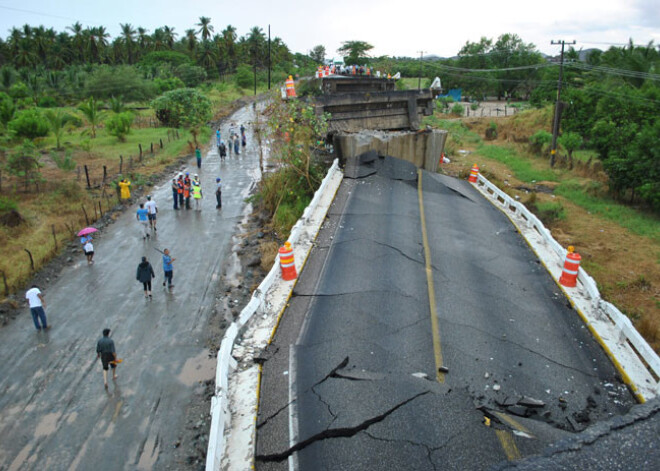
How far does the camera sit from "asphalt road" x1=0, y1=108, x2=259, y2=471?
8.59 m

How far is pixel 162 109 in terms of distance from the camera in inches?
1838

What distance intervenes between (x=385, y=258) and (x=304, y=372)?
5.06 metres

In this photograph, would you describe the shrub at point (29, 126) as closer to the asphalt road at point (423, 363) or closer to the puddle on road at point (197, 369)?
the asphalt road at point (423, 363)

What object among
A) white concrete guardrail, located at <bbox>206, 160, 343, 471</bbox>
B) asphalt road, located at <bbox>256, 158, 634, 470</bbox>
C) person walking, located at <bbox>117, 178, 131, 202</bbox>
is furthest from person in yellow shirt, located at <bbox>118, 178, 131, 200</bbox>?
white concrete guardrail, located at <bbox>206, 160, 343, 471</bbox>

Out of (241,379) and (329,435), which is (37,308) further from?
(329,435)

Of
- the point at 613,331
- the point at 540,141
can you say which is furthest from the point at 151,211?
the point at 540,141

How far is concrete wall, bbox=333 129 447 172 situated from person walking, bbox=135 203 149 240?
27.9 feet

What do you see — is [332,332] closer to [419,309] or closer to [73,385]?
[419,309]

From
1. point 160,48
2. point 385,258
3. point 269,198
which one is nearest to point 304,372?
point 385,258

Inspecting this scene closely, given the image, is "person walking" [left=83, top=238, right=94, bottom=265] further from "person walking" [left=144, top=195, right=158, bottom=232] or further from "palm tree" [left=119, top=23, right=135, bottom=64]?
"palm tree" [left=119, top=23, right=135, bottom=64]

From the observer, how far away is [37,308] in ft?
40.1

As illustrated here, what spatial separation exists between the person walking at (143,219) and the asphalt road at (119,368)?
50 centimetres

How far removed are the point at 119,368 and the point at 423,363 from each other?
23.6 ft

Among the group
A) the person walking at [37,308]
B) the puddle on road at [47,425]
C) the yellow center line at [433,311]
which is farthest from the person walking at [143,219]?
the yellow center line at [433,311]
